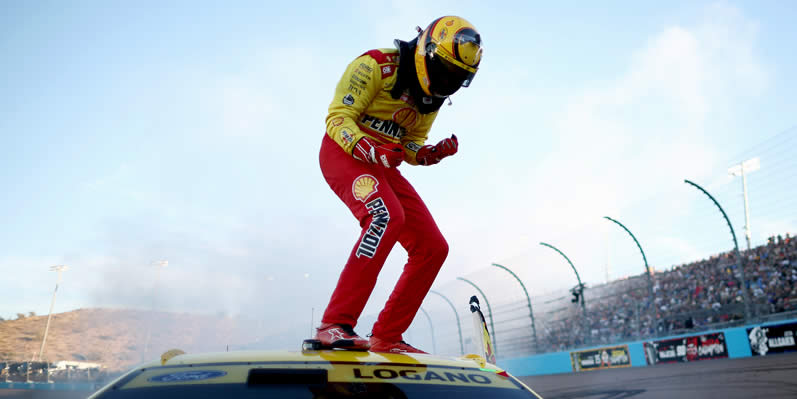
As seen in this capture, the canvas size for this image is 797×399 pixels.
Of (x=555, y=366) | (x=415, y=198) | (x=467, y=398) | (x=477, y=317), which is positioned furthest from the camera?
(x=555, y=366)

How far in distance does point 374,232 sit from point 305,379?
1.54 metres

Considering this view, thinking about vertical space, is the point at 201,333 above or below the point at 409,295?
above

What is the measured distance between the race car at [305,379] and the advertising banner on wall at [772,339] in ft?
42.9

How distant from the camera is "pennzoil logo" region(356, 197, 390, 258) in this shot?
2713 mm

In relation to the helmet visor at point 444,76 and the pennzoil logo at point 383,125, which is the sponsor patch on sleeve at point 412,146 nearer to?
the pennzoil logo at point 383,125

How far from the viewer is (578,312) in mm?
20312

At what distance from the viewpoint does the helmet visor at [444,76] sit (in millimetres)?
2895

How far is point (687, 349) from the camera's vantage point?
1404cm

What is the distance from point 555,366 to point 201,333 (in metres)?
20.4

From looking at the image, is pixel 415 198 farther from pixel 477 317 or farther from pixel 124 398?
pixel 124 398

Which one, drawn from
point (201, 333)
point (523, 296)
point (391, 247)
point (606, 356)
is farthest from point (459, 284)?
point (391, 247)

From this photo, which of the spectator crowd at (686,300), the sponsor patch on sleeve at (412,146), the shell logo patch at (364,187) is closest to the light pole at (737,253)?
the spectator crowd at (686,300)

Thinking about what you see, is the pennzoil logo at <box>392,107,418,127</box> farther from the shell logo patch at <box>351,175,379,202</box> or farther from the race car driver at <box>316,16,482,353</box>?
the shell logo patch at <box>351,175,379,202</box>

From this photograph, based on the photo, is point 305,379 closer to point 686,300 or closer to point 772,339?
point 772,339
